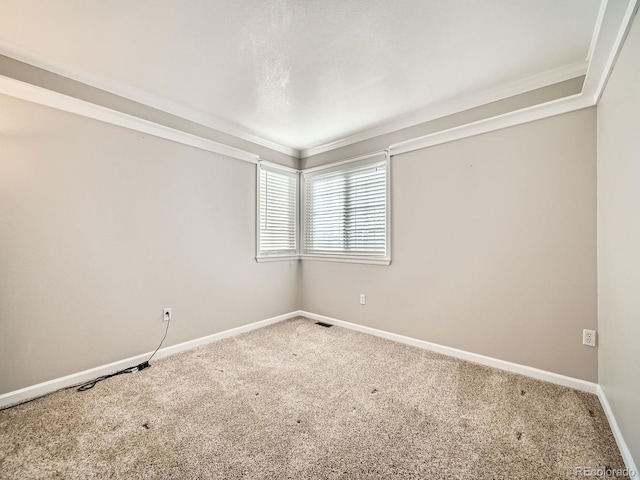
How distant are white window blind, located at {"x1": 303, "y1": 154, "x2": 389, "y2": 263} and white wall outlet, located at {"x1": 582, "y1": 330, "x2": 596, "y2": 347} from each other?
5.80 ft

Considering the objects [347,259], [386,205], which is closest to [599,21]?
[386,205]

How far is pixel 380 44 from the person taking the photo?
192cm

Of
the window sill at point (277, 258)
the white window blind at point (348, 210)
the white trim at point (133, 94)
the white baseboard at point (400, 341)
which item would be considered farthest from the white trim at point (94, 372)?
→ the white trim at point (133, 94)

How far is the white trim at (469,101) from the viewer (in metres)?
2.16

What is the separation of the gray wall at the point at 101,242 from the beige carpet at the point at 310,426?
397mm

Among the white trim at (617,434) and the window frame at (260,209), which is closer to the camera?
the white trim at (617,434)

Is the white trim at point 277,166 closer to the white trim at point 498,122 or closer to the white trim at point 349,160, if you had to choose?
the white trim at point 349,160

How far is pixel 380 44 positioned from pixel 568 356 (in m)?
2.77

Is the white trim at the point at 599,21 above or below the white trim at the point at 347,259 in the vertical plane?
above

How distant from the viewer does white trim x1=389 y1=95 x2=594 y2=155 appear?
212 centimetres

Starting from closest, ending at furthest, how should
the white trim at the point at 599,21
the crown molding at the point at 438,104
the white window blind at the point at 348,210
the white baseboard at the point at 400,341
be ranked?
the white trim at the point at 599,21
the crown molding at the point at 438,104
the white baseboard at the point at 400,341
the white window blind at the point at 348,210

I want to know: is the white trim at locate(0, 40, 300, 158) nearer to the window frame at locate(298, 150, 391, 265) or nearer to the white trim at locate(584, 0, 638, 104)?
the window frame at locate(298, 150, 391, 265)

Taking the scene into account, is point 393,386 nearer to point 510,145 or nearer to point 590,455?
point 590,455

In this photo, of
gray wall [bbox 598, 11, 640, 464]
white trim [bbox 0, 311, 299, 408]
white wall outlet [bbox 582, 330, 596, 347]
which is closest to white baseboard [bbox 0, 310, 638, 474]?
white trim [bbox 0, 311, 299, 408]
